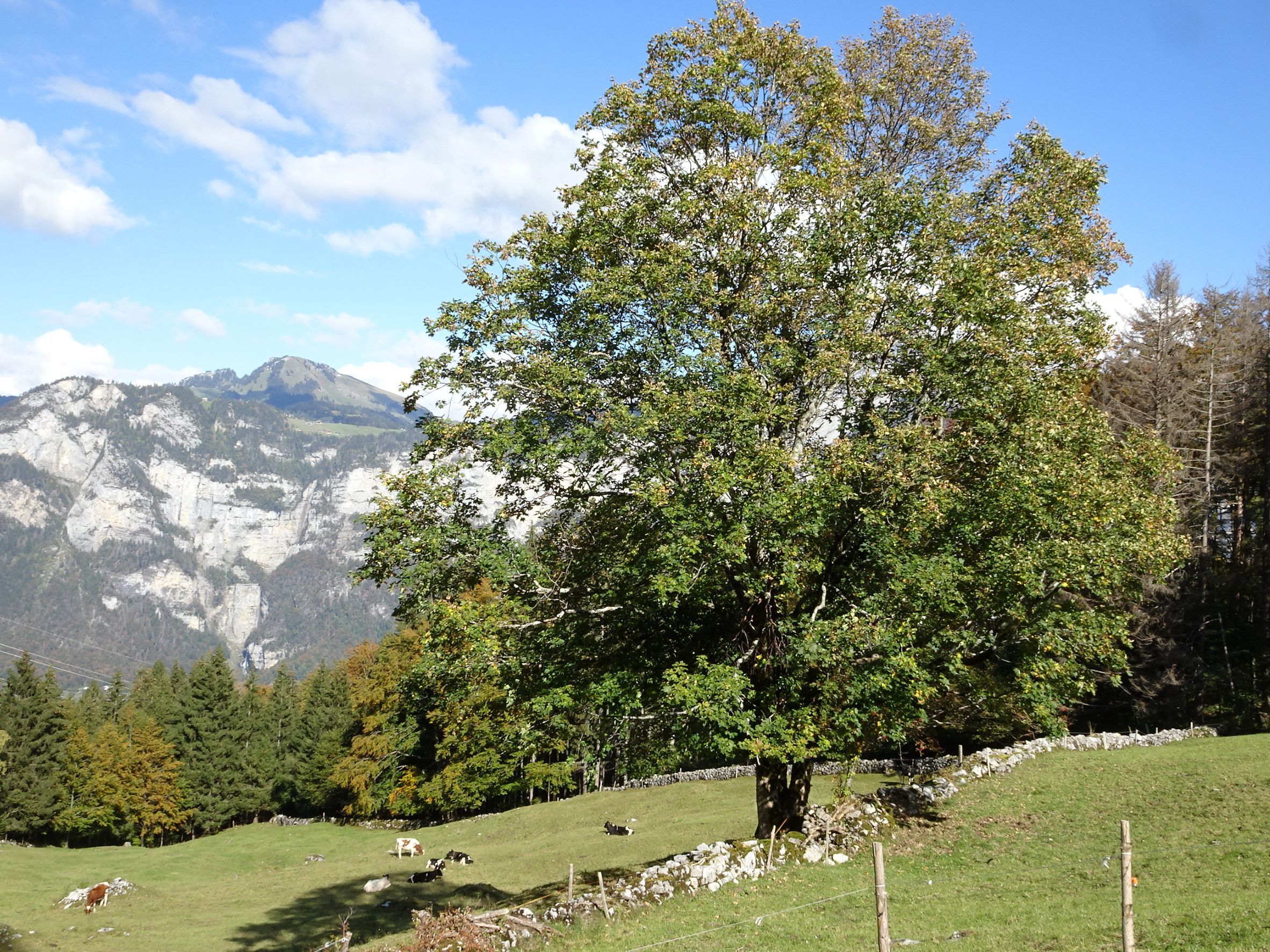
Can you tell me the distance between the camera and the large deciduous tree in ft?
60.8

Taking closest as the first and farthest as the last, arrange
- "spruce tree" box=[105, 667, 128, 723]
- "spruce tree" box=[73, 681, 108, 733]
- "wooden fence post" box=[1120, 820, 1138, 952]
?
1. "wooden fence post" box=[1120, 820, 1138, 952]
2. "spruce tree" box=[73, 681, 108, 733]
3. "spruce tree" box=[105, 667, 128, 723]

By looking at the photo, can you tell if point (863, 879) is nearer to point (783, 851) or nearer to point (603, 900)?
point (783, 851)

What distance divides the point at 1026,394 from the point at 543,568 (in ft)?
39.0

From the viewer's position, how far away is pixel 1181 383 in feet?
164

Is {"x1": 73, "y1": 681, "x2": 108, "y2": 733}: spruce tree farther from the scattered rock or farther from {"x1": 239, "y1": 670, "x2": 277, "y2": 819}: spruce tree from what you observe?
the scattered rock

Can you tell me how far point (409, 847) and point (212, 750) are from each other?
42.8m

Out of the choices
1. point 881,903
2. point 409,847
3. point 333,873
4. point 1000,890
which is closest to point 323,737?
point 409,847

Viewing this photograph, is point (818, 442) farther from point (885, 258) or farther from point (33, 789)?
point (33, 789)

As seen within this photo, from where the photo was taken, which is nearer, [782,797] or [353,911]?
[782,797]

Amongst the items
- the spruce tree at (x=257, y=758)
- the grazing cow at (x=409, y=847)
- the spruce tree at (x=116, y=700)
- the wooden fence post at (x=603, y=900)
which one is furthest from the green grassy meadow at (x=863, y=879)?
the spruce tree at (x=116, y=700)

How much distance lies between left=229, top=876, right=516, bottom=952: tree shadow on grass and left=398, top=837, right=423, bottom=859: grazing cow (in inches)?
299

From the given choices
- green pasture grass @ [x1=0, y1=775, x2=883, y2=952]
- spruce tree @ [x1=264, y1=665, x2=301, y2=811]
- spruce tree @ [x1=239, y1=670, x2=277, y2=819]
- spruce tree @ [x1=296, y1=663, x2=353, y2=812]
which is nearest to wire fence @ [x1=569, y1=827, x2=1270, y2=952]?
green pasture grass @ [x1=0, y1=775, x2=883, y2=952]

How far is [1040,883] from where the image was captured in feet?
61.3

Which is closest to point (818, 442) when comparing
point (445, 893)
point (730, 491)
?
point (730, 491)
